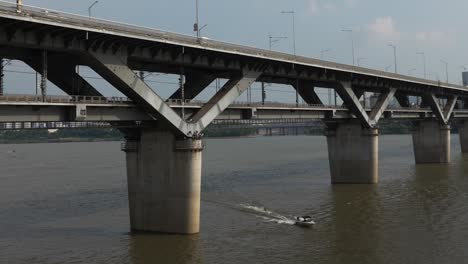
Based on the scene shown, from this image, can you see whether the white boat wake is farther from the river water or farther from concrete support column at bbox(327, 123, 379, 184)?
concrete support column at bbox(327, 123, 379, 184)

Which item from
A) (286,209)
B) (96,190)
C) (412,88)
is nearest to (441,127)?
(412,88)

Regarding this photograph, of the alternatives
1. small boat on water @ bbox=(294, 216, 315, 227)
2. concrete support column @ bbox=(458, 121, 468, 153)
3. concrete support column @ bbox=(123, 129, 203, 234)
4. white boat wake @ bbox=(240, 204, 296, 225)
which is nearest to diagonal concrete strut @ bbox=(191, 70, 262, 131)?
concrete support column @ bbox=(123, 129, 203, 234)

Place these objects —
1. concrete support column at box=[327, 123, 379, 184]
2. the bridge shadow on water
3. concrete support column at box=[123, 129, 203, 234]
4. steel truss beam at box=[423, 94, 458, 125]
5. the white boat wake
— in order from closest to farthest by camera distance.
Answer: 1. the bridge shadow on water
2. concrete support column at box=[123, 129, 203, 234]
3. the white boat wake
4. concrete support column at box=[327, 123, 379, 184]
5. steel truss beam at box=[423, 94, 458, 125]

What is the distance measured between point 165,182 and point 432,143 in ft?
204

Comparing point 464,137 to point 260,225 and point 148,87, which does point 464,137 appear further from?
point 148,87

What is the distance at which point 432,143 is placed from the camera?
8144cm

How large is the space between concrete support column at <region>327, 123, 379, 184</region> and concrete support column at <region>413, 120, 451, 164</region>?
28442 mm

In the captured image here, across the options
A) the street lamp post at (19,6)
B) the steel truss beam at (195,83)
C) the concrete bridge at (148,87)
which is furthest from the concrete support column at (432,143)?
the street lamp post at (19,6)

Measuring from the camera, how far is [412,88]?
71.4 m

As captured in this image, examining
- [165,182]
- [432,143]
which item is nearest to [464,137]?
[432,143]

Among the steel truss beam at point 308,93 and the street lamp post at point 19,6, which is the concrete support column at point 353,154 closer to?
the steel truss beam at point 308,93

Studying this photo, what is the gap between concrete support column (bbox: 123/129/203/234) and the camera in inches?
1241

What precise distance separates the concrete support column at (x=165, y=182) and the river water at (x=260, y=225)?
1091 millimetres

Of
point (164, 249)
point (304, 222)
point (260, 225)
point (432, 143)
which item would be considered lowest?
point (164, 249)
